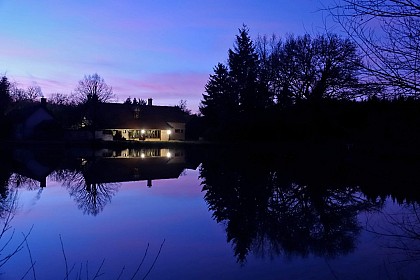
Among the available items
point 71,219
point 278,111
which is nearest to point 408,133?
point 71,219

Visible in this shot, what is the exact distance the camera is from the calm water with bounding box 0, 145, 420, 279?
6.47m

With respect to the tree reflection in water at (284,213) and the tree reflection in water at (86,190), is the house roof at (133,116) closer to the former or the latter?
the tree reflection in water at (86,190)

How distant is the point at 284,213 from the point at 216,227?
7.56ft

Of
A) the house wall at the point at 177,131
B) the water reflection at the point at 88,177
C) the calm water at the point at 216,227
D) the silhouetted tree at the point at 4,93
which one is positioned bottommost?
the calm water at the point at 216,227

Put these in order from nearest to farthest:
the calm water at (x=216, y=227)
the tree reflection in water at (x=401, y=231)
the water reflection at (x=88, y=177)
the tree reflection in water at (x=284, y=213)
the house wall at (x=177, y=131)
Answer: the calm water at (x=216, y=227) < the tree reflection in water at (x=401, y=231) < the tree reflection in water at (x=284, y=213) < the water reflection at (x=88, y=177) < the house wall at (x=177, y=131)

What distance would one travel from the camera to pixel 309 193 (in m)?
13.6

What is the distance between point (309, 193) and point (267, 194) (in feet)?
5.02

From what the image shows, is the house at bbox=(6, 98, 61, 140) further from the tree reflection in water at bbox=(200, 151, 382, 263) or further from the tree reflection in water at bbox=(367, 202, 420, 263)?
the tree reflection in water at bbox=(367, 202, 420, 263)

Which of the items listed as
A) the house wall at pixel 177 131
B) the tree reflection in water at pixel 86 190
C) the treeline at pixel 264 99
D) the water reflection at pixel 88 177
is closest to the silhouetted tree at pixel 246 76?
the treeline at pixel 264 99

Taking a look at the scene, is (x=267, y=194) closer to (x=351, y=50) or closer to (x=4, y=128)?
(x=351, y=50)

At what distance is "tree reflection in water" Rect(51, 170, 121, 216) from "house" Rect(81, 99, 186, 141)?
29439mm

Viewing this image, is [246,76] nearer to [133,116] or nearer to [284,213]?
[133,116]

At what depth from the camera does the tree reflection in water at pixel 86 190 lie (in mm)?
11783

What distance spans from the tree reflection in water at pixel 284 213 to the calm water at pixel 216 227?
3cm
